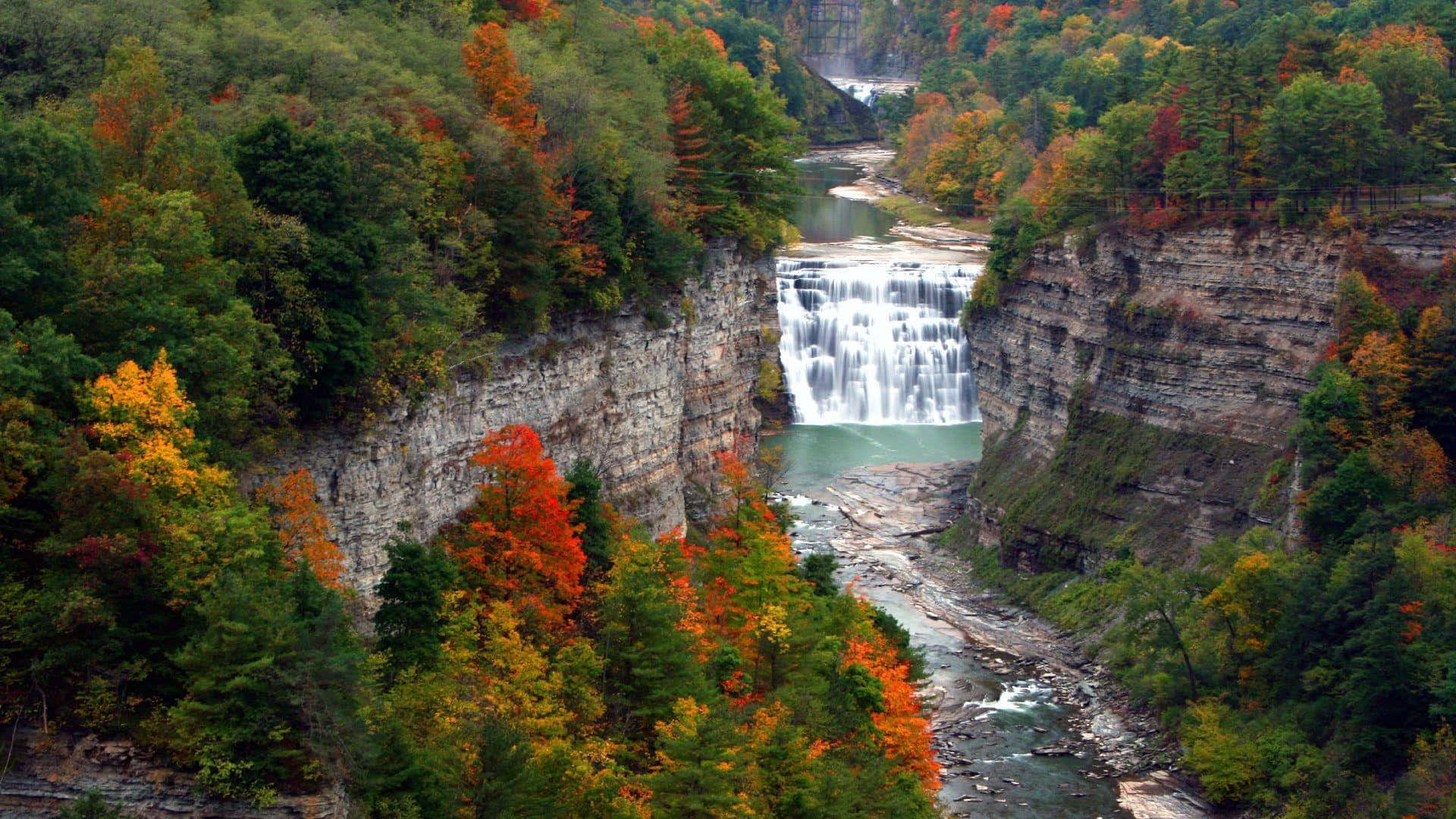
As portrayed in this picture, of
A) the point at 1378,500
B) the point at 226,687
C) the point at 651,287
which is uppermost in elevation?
the point at 651,287

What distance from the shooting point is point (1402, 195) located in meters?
72.1

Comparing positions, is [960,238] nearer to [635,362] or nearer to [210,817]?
[635,362]

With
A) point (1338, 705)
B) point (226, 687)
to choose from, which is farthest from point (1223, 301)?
point (226, 687)

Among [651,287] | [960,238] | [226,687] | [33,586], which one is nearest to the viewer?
[226,687]

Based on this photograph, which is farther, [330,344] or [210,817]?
[330,344]

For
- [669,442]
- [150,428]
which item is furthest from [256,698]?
[669,442]

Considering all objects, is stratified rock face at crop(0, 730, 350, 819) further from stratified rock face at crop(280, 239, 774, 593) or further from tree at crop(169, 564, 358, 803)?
stratified rock face at crop(280, 239, 774, 593)

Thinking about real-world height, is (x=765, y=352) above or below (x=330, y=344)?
below

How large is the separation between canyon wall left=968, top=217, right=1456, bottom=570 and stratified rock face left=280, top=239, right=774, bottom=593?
15592 millimetres

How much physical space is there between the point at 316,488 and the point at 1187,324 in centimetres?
4599

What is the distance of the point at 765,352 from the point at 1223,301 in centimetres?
3048

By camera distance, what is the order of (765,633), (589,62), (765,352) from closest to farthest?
(765,633)
(589,62)
(765,352)

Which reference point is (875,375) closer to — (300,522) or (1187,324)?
(1187,324)

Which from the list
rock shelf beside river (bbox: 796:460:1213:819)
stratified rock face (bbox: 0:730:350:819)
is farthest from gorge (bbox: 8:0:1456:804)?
rock shelf beside river (bbox: 796:460:1213:819)
